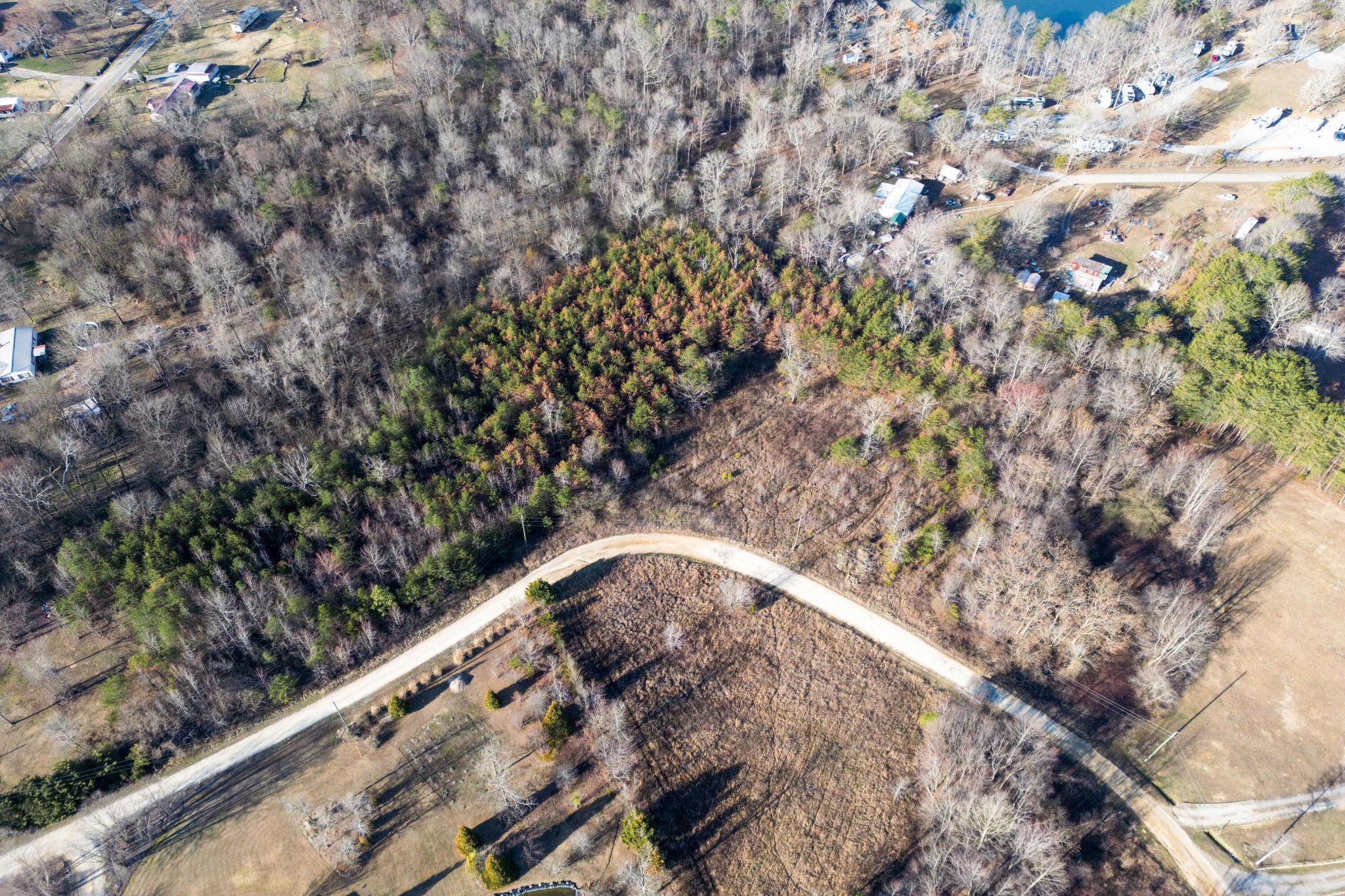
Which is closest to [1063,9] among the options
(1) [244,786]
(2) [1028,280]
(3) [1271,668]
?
(2) [1028,280]

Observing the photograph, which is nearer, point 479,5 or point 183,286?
point 183,286

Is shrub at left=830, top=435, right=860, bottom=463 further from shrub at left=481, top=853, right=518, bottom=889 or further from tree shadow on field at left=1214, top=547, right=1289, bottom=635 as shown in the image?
shrub at left=481, top=853, right=518, bottom=889

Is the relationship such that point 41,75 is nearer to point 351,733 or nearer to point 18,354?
point 18,354

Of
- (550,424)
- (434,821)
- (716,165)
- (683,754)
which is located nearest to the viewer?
(434,821)

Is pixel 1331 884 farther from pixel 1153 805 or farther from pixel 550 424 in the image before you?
pixel 550 424

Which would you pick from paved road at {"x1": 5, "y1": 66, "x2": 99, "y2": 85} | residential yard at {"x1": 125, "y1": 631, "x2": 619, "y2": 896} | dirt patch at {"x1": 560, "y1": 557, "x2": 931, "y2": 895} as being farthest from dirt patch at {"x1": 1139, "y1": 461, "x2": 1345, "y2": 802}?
paved road at {"x1": 5, "y1": 66, "x2": 99, "y2": 85}

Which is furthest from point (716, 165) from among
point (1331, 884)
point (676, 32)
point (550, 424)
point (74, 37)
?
point (74, 37)

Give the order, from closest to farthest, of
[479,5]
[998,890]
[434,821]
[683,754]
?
1. [998,890]
2. [434,821]
3. [683,754]
4. [479,5]

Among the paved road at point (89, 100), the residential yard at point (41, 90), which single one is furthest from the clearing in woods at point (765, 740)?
the residential yard at point (41, 90)
